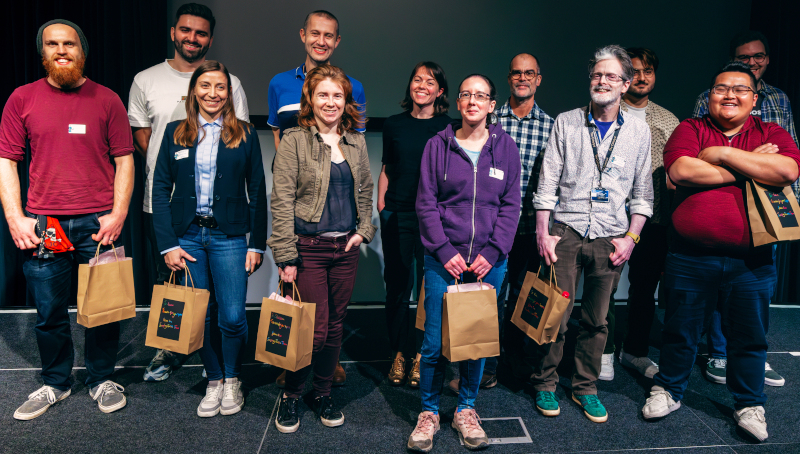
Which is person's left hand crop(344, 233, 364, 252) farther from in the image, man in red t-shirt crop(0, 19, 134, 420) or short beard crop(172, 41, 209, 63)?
short beard crop(172, 41, 209, 63)

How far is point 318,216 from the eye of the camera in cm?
210

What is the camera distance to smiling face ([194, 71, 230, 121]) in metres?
2.16

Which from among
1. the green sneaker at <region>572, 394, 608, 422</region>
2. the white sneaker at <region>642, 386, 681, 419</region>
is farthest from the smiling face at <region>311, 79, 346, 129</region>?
the white sneaker at <region>642, 386, 681, 419</region>

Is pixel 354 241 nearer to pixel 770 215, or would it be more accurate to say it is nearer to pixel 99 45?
pixel 770 215

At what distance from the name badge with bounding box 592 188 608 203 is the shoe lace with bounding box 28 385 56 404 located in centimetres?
284

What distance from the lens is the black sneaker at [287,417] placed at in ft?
7.25

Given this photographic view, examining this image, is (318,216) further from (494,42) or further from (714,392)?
(494,42)

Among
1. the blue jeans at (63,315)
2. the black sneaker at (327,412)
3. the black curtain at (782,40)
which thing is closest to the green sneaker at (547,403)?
the black sneaker at (327,412)

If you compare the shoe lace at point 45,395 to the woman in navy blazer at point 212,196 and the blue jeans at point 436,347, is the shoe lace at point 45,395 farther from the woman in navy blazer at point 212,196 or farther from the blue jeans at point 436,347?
the blue jeans at point 436,347

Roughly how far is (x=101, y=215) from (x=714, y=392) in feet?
11.1

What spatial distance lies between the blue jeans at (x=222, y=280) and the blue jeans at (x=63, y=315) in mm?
514

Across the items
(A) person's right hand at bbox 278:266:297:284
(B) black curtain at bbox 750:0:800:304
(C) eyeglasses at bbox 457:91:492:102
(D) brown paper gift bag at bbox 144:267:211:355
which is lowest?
(D) brown paper gift bag at bbox 144:267:211:355

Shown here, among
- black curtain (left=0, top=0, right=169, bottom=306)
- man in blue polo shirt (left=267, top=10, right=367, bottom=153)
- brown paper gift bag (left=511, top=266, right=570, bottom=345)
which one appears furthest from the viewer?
black curtain (left=0, top=0, right=169, bottom=306)

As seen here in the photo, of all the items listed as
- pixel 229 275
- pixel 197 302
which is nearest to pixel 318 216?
pixel 229 275
